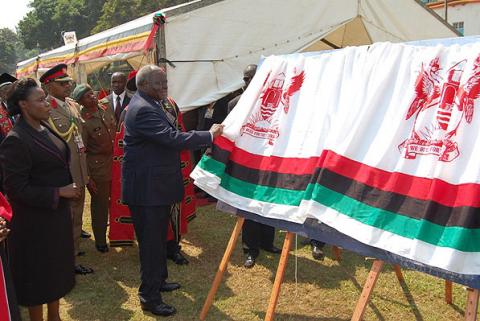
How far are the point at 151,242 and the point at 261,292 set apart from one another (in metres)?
1.14

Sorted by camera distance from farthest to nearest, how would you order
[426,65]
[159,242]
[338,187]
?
[159,242], [338,187], [426,65]

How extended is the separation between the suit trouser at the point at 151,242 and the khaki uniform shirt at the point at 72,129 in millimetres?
1032

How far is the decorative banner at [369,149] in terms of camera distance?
6.84ft

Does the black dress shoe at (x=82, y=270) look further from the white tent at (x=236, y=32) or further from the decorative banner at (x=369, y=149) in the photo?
the white tent at (x=236, y=32)

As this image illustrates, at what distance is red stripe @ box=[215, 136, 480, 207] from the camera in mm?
2047

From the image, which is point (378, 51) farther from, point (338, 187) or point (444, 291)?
point (444, 291)

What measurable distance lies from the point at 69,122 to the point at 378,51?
2813mm

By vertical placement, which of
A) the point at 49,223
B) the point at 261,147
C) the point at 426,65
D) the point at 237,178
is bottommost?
the point at 49,223

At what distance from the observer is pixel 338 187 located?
249cm

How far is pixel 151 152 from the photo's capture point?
126 inches

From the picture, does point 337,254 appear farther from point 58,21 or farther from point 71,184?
point 58,21

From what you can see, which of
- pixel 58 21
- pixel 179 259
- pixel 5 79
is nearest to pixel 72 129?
pixel 5 79

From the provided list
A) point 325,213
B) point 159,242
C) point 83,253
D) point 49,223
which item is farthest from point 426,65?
point 83,253

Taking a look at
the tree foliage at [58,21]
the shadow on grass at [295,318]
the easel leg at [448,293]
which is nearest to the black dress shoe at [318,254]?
the shadow on grass at [295,318]
